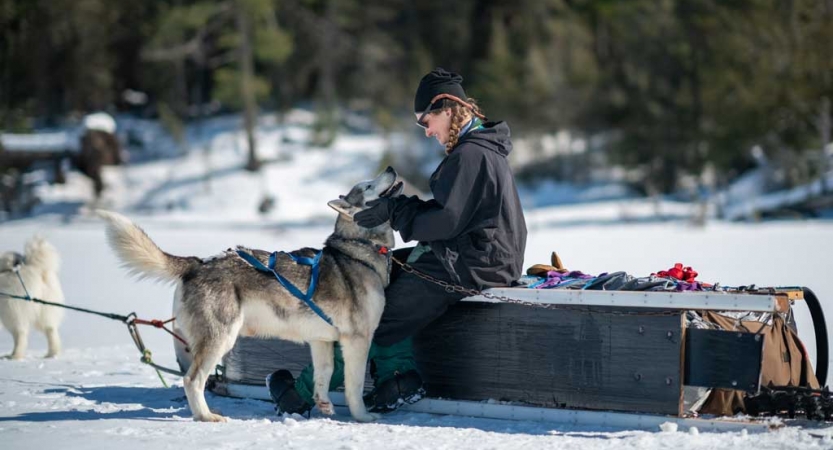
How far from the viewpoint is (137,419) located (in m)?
4.58

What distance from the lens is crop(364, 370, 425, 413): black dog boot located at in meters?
4.63

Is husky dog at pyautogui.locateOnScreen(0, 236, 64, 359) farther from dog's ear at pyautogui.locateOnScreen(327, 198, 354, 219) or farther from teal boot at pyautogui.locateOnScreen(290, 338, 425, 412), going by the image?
dog's ear at pyautogui.locateOnScreen(327, 198, 354, 219)

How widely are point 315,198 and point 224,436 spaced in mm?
22384

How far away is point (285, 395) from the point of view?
185 inches

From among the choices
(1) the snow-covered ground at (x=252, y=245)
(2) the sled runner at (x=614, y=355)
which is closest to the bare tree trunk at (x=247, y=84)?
(1) the snow-covered ground at (x=252, y=245)

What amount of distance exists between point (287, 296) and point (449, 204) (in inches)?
38.7

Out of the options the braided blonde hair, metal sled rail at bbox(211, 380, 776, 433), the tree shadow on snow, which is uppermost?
the braided blonde hair

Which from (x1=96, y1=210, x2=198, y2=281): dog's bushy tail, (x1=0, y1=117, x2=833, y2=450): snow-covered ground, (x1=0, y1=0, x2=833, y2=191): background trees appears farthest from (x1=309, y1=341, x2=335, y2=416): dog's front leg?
(x1=0, y1=0, x2=833, y2=191): background trees

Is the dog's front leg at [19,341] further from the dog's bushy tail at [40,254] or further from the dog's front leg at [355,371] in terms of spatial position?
the dog's front leg at [355,371]

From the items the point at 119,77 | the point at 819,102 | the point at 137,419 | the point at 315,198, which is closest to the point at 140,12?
the point at 119,77

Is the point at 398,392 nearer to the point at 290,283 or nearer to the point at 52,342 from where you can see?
the point at 290,283

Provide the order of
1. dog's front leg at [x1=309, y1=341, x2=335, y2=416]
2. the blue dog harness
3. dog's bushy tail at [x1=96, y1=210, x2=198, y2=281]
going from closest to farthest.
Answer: dog's bushy tail at [x1=96, y1=210, x2=198, y2=281], the blue dog harness, dog's front leg at [x1=309, y1=341, x2=335, y2=416]

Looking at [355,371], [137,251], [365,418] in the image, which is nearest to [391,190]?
[355,371]

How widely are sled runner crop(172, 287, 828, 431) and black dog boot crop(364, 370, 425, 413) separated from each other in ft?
0.53
